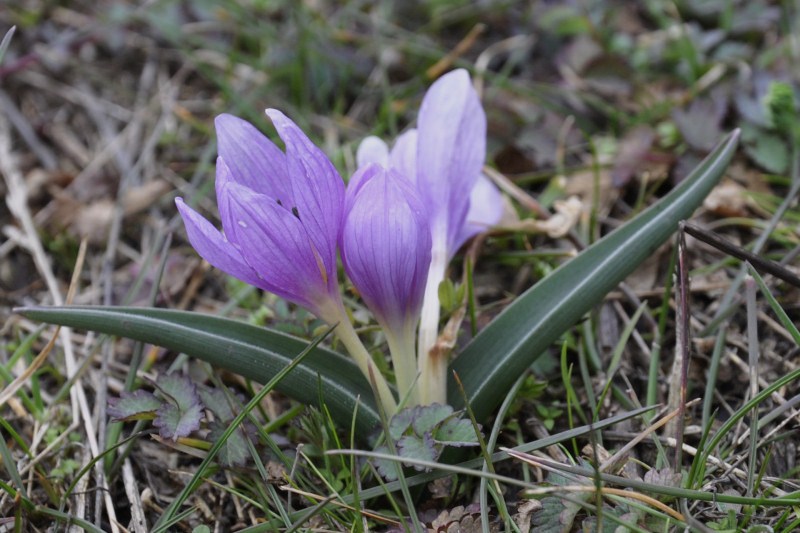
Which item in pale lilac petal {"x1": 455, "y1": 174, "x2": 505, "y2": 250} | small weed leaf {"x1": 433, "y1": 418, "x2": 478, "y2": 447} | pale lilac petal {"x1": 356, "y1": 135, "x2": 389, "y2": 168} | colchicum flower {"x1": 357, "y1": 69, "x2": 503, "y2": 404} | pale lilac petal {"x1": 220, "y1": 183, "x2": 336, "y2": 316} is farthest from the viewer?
pale lilac petal {"x1": 455, "y1": 174, "x2": 505, "y2": 250}

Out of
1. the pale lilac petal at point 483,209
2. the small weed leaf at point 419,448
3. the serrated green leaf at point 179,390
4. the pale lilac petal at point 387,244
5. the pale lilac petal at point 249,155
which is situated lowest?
the small weed leaf at point 419,448

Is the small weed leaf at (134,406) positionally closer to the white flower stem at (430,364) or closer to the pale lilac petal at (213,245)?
the pale lilac petal at (213,245)

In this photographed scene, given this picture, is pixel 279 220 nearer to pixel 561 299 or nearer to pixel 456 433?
pixel 456 433

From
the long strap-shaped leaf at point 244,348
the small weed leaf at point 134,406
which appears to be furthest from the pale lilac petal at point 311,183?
the small weed leaf at point 134,406

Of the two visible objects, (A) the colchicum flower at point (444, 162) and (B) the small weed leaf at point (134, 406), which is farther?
(A) the colchicum flower at point (444, 162)

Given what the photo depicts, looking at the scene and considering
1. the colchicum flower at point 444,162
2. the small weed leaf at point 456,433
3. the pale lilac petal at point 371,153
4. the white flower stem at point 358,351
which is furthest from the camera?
the pale lilac petal at point 371,153

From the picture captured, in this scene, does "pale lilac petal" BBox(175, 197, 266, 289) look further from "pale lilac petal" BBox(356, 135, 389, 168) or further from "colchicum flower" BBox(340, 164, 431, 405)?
"pale lilac petal" BBox(356, 135, 389, 168)

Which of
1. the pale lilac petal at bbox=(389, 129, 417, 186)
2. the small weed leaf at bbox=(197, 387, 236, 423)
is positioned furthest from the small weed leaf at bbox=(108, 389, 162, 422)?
the pale lilac petal at bbox=(389, 129, 417, 186)
